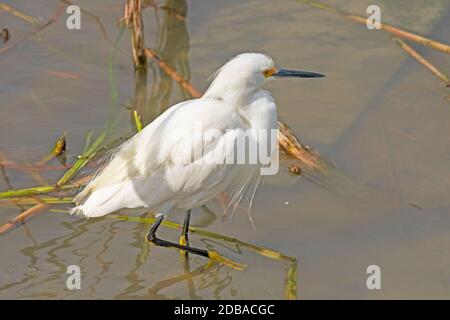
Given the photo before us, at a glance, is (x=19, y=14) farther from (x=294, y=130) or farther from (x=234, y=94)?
(x=234, y=94)

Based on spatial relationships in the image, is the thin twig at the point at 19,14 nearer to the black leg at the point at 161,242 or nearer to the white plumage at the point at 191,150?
the white plumage at the point at 191,150

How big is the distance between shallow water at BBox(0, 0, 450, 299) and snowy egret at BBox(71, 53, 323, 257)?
320mm

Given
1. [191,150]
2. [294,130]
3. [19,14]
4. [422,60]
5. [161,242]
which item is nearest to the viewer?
[191,150]

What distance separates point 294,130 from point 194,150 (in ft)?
4.82

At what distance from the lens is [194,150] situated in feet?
14.3

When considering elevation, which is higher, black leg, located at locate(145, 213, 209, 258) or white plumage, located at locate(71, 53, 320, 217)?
white plumage, located at locate(71, 53, 320, 217)

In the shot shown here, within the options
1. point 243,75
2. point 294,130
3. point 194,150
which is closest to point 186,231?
point 194,150

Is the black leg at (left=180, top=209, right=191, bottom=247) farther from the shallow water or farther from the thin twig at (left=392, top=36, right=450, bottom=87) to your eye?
the thin twig at (left=392, top=36, right=450, bottom=87)

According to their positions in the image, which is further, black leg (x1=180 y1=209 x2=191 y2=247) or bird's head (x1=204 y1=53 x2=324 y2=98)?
black leg (x1=180 y1=209 x2=191 y2=247)

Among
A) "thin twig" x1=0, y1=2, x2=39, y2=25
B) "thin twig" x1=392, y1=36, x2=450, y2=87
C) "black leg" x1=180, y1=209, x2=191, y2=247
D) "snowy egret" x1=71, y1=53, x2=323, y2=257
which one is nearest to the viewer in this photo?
"snowy egret" x1=71, y1=53, x2=323, y2=257

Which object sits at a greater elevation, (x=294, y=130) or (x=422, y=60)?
(x=422, y=60)

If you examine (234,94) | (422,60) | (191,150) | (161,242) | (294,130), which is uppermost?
(422,60)

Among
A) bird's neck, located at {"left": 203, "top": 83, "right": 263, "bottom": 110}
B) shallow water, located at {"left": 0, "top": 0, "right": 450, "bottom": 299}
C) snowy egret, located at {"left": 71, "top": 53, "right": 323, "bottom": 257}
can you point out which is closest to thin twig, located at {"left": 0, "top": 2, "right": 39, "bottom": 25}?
shallow water, located at {"left": 0, "top": 0, "right": 450, "bottom": 299}

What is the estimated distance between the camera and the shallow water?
4559 millimetres
